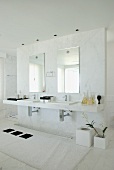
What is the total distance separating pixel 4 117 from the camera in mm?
5523

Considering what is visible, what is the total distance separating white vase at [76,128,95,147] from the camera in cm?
287

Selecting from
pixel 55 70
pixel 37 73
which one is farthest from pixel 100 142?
pixel 37 73

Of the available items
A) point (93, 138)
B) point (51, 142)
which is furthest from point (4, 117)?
point (93, 138)

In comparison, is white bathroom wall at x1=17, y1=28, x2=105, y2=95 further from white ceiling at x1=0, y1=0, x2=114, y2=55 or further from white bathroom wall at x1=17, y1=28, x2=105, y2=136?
white ceiling at x1=0, y1=0, x2=114, y2=55

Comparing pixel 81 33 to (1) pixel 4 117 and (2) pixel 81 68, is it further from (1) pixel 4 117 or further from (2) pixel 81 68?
(1) pixel 4 117

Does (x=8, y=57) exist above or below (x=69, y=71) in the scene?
above

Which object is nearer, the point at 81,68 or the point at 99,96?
the point at 99,96

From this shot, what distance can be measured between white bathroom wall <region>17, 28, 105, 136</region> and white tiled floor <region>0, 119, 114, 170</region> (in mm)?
551

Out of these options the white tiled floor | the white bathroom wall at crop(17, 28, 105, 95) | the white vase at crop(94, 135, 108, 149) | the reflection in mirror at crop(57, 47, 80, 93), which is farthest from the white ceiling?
the white tiled floor

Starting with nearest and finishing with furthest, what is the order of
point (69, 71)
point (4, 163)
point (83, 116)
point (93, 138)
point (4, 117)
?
point (4, 163) < point (93, 138) < point (83, 116) < point (69, 71) < point (4, 117)

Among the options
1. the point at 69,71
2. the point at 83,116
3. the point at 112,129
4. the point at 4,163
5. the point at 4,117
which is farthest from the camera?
the point at 4,117

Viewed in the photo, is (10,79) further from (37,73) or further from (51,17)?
(51,17)

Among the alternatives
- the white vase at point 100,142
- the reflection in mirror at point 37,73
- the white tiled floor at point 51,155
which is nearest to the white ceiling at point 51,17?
the reflection in mirror at point 37,73

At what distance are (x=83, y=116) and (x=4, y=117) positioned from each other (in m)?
3.43
